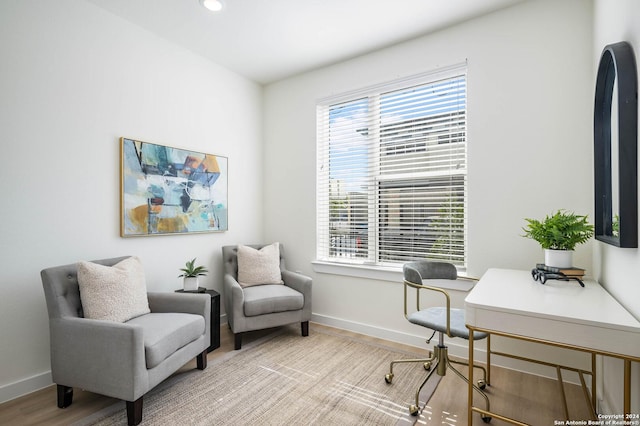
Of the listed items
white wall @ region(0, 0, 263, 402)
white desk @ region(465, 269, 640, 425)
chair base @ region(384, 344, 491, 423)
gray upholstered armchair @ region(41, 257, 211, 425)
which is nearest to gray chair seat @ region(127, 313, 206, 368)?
gray upholstered armchair @ region(41, 257, 211, 425)

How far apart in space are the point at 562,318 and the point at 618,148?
2.57 feet

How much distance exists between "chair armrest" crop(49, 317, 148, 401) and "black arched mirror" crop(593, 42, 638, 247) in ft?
7.92

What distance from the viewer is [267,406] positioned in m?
1.97

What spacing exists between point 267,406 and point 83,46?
2.92 metres

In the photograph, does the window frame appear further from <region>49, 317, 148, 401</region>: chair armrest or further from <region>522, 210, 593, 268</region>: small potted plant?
<region>49, 317, 148, 401</region>: chair armrest

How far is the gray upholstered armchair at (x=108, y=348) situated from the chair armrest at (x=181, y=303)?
15 centimetres

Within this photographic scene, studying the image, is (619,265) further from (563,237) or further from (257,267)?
(257,267)

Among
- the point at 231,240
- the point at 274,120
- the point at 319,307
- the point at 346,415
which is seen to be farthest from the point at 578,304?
the point at 274,120

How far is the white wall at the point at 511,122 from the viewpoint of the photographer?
2213 millimetres

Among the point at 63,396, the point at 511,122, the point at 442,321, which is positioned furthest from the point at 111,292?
the point at 511,122

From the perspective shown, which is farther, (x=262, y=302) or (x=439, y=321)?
(x=262, y=302)

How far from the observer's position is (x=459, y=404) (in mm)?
1982

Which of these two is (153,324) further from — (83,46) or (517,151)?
(517,151)

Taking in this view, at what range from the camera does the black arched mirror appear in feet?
4.15
